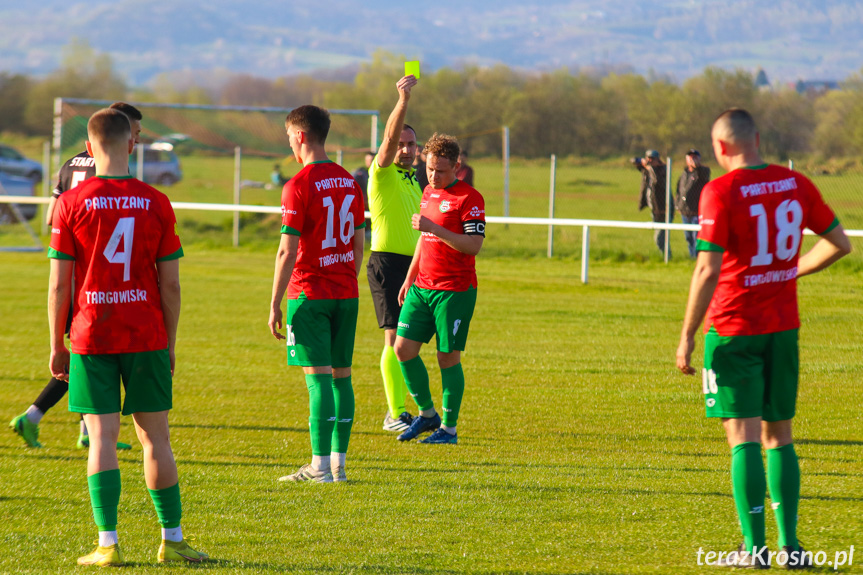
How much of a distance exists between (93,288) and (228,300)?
35.8ft

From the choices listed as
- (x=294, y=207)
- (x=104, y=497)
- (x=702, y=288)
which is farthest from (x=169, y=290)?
(x=702, y=288)

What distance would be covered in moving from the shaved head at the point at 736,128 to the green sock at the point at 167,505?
278cm

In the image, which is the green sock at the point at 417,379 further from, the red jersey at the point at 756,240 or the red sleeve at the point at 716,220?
the red sleeve at the point at 716,220

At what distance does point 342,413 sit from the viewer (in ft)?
19.4

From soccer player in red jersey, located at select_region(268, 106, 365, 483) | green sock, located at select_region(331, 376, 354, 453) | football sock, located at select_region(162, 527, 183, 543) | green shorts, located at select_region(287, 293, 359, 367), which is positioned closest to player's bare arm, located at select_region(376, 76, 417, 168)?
soccer player in red jersey, located at select_region(268, 106, 365, 483)

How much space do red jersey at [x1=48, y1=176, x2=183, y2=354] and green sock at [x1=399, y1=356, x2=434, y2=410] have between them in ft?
9.53

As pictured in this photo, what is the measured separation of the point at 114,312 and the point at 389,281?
3279 millimetres

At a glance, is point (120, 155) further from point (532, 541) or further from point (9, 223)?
point (9, 223)

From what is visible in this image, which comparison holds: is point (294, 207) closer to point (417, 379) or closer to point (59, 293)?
point (59, 293)

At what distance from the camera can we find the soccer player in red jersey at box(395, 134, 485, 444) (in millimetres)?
6414

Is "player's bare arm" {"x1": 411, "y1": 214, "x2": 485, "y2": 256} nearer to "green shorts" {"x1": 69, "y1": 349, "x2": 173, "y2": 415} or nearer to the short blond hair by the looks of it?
the short blond hair

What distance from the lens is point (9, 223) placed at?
74.1 feet

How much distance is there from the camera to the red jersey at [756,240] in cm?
395

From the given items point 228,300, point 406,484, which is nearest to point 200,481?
point 406,484
